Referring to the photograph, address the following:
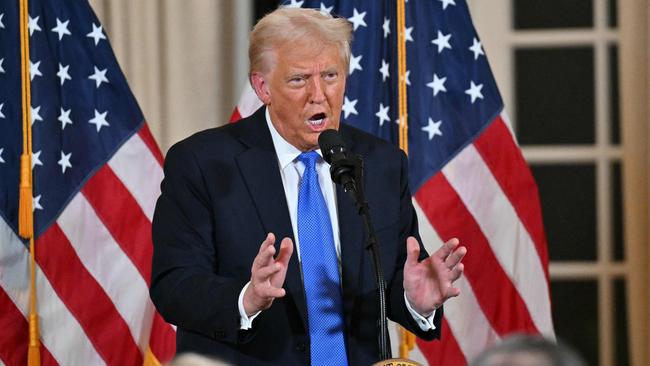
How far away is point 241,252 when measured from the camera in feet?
8.41

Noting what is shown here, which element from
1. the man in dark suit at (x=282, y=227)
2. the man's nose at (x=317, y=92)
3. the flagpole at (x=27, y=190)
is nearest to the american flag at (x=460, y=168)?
the flagpole at (x=27, y=190)

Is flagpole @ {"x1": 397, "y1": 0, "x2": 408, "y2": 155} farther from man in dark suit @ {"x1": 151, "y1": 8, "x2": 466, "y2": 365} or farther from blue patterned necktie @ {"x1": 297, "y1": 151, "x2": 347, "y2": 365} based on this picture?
blue patterned necktie @ {"x1": 297, "y1": 151, "x2": 347, "y2": 365}

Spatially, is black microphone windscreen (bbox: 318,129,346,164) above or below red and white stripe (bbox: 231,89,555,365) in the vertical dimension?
above

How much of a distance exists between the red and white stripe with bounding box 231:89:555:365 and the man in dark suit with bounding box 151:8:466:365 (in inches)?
48.6

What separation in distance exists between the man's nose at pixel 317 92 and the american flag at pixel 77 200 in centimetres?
145

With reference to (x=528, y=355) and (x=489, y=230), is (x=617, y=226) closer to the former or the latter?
(x=489, y=230)

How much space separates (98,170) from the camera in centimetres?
388

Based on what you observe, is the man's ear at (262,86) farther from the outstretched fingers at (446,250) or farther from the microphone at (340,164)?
the outstretched fingers at (446,250)

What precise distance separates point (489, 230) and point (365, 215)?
1.78 meters

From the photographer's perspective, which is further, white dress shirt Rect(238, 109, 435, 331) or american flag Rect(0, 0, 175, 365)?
american flag Rect(0, 0, 175, 365)

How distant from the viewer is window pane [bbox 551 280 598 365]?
14.8ft

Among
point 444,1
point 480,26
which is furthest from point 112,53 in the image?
point 480,26

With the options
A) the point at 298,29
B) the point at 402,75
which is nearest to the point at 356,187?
the point at 298,29

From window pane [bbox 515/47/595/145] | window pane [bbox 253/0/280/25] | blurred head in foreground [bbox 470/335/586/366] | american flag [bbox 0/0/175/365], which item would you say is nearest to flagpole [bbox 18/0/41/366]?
american flag [bbox 0/0/175/365]
